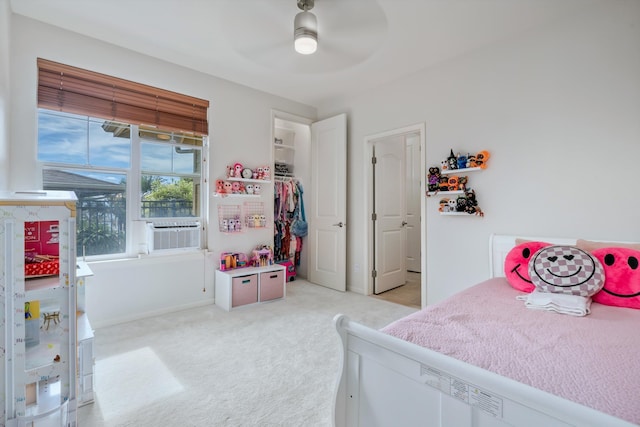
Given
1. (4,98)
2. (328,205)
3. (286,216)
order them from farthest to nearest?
(286,216) → (328,205) → (4,98)

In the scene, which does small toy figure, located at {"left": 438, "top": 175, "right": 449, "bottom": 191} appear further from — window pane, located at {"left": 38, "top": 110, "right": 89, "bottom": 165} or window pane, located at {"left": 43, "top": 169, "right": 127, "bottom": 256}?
window pane, located at {"left": 38, "top": 110, "right": 89, "bottom": 165}

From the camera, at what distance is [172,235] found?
3.11 metres

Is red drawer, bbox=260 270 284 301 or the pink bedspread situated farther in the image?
red drawer, bbox=260 270 284 301

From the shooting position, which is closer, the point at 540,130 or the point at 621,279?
the point at 621,279

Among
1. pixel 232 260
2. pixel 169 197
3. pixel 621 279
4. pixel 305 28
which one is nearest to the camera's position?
pixel 621 279

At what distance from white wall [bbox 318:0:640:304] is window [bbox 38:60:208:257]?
8.66 ft

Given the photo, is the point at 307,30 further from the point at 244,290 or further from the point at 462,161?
the point at 244,290

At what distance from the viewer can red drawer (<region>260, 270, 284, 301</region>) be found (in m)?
3.50

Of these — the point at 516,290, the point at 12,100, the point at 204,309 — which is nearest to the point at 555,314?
the point at 516,290

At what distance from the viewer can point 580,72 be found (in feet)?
7.55

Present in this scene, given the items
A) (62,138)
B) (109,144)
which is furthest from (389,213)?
(62,138)

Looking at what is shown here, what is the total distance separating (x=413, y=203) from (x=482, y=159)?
260 centimetres

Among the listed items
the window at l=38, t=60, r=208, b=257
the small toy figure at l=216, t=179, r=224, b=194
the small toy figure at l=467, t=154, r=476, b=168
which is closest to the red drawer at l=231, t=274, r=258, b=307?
the window at l=38, t=60, r=208, b=257

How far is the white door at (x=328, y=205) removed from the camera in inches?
159
